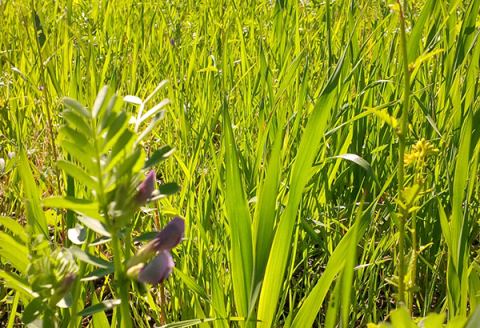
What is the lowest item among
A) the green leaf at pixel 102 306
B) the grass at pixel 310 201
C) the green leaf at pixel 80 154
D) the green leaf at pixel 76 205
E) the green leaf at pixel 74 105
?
the grass at pixel 310 201

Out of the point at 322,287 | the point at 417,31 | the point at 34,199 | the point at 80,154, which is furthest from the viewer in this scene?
the point at 417,31

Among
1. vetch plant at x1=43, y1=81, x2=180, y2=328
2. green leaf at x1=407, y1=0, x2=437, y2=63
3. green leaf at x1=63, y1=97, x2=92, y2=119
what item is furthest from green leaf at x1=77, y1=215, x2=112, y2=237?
green leaf at x1=407, y1=0, x2=437, y2=63

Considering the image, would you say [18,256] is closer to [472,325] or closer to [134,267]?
[134,267]

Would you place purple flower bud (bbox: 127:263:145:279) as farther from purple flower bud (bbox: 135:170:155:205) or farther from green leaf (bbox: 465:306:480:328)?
green leaf (bbox: 465:306:480:328)

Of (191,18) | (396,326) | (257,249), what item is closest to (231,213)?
(257,249)

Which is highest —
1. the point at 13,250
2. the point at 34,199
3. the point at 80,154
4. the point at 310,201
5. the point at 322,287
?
the point at 80,154

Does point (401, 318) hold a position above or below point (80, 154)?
below

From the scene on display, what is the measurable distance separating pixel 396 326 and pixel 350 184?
0.98 meters

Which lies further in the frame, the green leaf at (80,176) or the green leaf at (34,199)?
the green leaf at (34,199)

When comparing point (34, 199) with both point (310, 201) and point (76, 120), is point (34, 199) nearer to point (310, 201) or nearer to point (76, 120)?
point (76, 120)

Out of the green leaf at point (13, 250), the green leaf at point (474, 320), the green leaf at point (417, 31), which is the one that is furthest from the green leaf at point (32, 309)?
the green leaf at point (417, 31)

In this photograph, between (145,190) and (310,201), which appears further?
(310,201)

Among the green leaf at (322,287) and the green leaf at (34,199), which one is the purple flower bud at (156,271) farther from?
the green leaf at (34,199)

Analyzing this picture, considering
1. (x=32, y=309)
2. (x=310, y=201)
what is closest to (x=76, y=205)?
(x=32, y=309)
